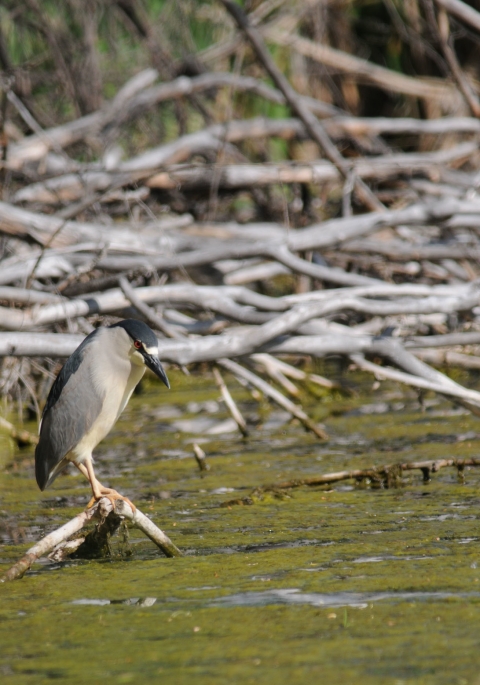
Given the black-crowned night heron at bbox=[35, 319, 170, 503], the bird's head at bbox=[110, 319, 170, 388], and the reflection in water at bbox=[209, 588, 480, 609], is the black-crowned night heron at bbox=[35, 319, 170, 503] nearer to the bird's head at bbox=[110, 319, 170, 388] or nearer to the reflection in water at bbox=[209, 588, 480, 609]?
the bird's head at bbox=[110, 319, 170, 388]

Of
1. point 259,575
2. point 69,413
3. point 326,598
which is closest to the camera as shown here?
point 326,598

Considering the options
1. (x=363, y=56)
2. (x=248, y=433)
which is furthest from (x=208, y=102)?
(x=248, y=433)

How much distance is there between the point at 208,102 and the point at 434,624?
8049mm

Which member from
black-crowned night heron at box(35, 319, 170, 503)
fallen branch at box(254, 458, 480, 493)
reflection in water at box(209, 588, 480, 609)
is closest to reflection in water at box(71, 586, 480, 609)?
reflection in water at box(209, 588, 480, 609)

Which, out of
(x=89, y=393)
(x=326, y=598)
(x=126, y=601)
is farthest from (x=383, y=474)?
→ (x=126, y=601)

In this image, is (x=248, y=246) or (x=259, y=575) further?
(x=248, y=246)

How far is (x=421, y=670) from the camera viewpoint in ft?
8.47

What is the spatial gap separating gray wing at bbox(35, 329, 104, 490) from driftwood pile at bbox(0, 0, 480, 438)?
2.15ft

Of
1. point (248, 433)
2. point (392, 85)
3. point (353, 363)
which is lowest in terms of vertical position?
point (248, 433)

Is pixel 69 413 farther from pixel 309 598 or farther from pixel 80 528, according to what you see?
pixel 309 598

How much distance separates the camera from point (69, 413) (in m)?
4.55

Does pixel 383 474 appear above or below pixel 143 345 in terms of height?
below

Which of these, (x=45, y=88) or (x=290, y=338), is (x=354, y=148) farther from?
(x=290, y=338)

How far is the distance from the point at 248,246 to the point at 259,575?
292 centimetres
